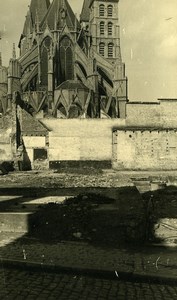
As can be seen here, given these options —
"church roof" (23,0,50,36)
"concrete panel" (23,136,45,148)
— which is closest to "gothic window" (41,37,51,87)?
"church roof" (23,0,50,36)

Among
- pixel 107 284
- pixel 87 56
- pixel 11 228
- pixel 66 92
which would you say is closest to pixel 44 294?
pixel 107 284

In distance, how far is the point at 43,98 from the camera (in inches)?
2110

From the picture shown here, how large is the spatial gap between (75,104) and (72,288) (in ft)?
147

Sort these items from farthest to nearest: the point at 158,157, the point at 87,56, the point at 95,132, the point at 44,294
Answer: the point at 87,56
the point at 95,132
the point at 158,157
the point at 44,294

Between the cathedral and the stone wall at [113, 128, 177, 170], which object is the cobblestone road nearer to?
the stone wall at [113, 128, 177, 170]

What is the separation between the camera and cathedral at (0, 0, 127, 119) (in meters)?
52.2

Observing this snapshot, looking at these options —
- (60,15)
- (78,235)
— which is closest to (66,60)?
(60,15)

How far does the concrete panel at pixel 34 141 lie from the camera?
34125 mm

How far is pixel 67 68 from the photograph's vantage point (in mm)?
60156

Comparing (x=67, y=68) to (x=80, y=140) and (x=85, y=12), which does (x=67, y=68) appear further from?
(x=80, y=140)

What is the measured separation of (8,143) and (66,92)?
19906 millimetres

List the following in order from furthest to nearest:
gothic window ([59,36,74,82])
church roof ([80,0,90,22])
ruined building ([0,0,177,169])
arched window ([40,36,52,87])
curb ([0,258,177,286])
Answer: church roof ([80,0,90,22])
gothic window ([59,36,74,82])
arched window ([40,36,52,87])
ruined building ([0,0,177,169])
curb ([0,258,177,286])

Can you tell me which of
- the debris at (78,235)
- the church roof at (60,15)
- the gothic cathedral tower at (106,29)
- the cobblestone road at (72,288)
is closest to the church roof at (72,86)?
the church roof at (60,15)

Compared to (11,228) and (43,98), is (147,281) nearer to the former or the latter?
(11,228)
